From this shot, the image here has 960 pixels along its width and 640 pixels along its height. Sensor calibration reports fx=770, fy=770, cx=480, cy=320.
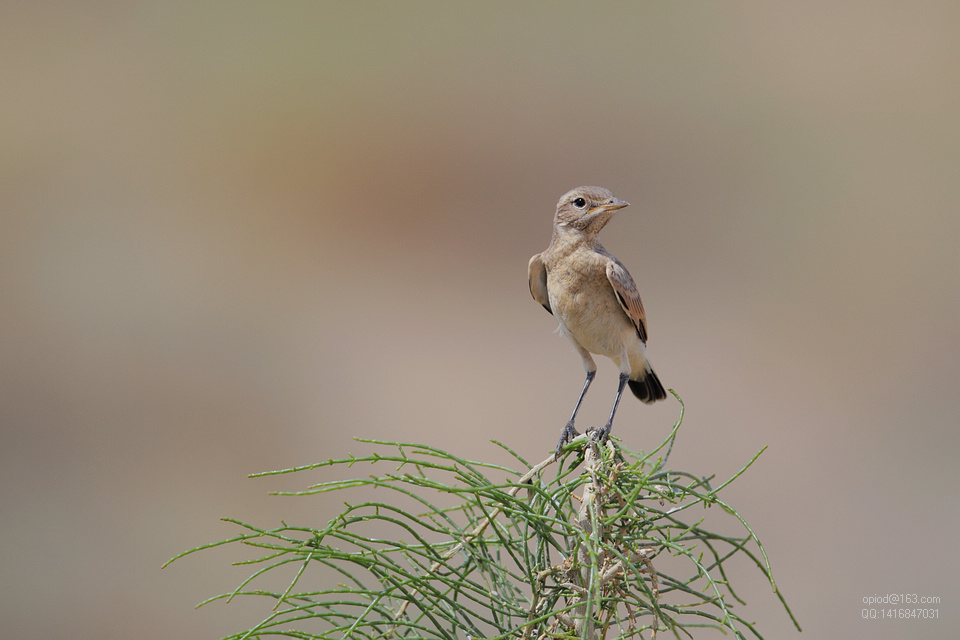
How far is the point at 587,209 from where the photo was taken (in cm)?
242

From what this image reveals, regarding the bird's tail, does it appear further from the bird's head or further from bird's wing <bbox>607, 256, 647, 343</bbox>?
the bird's head

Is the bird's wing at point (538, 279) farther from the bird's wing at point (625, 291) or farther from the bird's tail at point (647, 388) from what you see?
the bird's tail at point (647, 388)

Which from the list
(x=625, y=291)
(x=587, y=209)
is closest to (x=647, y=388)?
(x=625, y=291)

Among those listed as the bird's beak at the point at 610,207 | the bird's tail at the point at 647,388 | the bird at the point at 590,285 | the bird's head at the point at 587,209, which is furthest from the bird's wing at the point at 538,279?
the bird's tail at the point at 647,388

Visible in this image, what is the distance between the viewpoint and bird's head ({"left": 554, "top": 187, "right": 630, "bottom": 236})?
241cm

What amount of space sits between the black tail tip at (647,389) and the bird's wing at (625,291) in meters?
0.34

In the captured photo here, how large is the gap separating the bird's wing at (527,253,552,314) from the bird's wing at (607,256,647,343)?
253mm

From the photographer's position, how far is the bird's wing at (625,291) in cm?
238

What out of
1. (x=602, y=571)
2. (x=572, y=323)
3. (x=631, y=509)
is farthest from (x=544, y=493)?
(x=572, y=323)

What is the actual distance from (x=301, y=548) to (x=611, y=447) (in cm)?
63

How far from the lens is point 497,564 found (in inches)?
51.8

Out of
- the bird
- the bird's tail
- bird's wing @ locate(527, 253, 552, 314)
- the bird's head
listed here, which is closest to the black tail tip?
the bird's tail

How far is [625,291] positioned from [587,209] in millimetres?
284

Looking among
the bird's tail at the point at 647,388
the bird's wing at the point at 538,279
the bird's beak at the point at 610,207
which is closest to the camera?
the bird's beak at the point at 610,207
